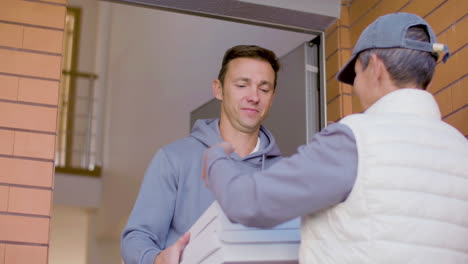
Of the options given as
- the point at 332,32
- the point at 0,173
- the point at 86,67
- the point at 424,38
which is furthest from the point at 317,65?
the point at 86,67

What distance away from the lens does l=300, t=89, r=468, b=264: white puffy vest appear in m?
1.45

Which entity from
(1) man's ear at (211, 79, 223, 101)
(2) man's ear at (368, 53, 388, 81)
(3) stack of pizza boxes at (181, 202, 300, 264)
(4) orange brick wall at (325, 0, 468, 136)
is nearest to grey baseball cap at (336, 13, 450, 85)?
(2) man's ear at (368, 53, 388, 81)

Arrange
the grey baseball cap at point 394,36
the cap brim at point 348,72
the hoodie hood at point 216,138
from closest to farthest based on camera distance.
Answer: the grey baseball cap at point 394,36, the cap brim at point 348,72, the hoodie hood at point 216,138

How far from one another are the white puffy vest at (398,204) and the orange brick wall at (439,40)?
3.75 ft

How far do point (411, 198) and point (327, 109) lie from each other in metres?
2.28

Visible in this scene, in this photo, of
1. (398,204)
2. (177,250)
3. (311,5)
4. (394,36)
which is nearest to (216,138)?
(177,250)

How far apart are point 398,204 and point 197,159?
112 cm

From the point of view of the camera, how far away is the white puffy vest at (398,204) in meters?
1.45

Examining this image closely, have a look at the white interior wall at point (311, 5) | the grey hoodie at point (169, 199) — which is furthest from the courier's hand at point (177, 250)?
the white interior wall at point (311, 5)

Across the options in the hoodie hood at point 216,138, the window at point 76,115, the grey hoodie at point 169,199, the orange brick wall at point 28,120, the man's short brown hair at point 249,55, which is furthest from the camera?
the window at point 76,115

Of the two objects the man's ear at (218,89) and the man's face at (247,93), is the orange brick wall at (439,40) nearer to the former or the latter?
the man's face at (247,93)

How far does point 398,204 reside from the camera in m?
1.46

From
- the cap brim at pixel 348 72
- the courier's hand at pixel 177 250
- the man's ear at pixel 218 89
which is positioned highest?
the man's ear at pixel 218 89

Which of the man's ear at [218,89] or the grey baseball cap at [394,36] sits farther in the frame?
the man's ear at [218,89]
